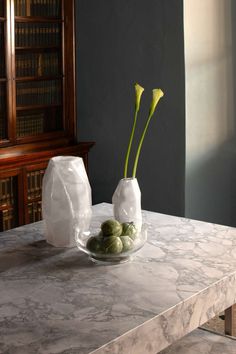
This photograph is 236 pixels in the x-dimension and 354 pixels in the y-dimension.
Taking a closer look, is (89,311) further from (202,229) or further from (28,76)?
(28,76)

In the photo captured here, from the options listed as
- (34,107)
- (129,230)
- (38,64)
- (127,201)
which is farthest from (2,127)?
(129,230)

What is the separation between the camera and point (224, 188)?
4711 millimetres

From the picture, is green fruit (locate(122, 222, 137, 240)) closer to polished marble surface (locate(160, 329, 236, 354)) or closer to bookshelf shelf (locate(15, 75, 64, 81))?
polished marble surface (locate(160, 329, 236, 354))

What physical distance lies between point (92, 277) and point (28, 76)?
265 centimetres

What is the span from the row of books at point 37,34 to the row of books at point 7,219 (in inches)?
44.5

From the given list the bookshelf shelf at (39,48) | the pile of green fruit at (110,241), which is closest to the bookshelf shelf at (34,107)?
the bookshelf shelf at (39,48)

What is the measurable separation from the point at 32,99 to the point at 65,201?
2.32 meters

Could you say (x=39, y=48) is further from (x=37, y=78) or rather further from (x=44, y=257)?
(x=44, y=257)

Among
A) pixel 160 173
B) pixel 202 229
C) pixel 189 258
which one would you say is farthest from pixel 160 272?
pixel 160 173

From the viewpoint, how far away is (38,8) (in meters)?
4.61

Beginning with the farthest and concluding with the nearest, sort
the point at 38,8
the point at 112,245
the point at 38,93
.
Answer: the point at 38,93, the point at 38,8, the point at 112,245

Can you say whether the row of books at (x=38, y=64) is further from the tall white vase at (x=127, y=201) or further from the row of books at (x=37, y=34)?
the tall white vase at (x=127, y=201)

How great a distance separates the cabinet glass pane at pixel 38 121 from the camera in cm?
462

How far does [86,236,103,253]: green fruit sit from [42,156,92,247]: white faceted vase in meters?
0.22
